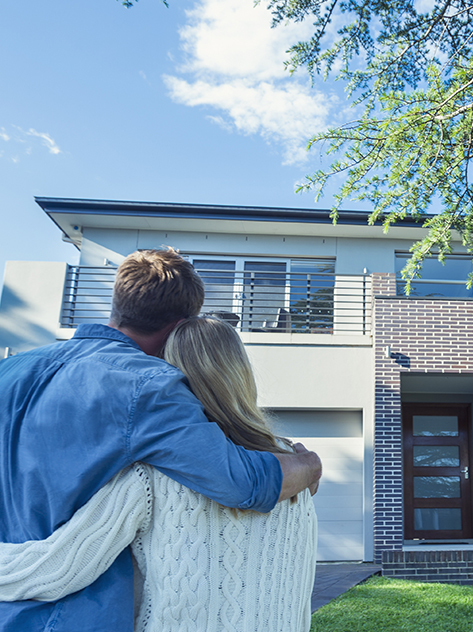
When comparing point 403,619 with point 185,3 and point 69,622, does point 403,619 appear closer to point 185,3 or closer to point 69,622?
point 69,622

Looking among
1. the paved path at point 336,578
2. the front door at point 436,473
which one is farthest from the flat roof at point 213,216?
the paved path at point 336,578

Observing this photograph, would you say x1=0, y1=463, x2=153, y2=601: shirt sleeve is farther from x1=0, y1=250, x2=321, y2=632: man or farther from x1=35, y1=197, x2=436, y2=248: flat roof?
x1=35, y1=197, x2=436, y2=248: flat roof

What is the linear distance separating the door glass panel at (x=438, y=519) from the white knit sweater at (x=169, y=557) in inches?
447

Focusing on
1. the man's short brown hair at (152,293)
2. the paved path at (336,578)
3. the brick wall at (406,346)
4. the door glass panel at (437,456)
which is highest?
the brick wall at (406,346)

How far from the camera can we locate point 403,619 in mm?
5562

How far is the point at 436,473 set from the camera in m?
11.7

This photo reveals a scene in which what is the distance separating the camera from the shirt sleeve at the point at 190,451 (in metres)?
1.23

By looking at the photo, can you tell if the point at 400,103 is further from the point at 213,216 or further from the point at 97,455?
the point at 213,216

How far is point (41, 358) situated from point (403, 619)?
18.3 ft

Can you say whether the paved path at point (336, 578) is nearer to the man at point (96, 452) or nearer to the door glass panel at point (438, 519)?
the door glass panel at point (438, 519)

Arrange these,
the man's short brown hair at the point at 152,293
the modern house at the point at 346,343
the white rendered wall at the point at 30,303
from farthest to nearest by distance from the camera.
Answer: the white rendered wall at the point at 30,303 → the modern house at the point at 346,343 → the man's short brown hair at the point at 152,293

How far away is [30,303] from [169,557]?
9847 mm

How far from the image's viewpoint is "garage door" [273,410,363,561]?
9672 mm

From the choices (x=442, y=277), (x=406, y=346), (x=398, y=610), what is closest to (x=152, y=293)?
(x=398, y=610)
